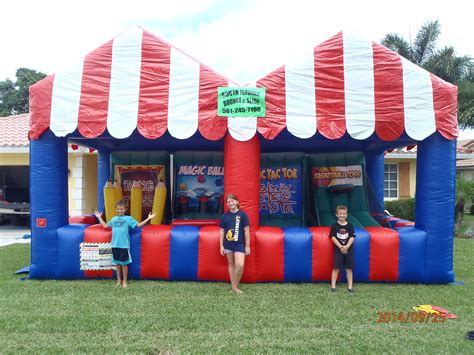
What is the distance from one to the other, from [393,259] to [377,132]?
1584 mm

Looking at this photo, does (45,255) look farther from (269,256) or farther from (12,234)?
(12,234)

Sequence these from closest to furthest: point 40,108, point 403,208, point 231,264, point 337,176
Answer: point 231,264, point 40,108, point 337,176, point 403,208

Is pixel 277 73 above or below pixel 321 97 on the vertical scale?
above

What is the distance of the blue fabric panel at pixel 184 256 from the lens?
15.8 ft

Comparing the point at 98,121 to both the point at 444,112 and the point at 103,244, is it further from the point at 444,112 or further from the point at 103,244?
the point at 444,112

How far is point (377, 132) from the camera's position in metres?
4.78

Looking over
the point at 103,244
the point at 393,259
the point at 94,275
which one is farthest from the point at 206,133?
the point at 393,259

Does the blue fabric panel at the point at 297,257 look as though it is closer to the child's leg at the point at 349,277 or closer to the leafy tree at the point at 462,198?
the child's leg at the point at 349,277

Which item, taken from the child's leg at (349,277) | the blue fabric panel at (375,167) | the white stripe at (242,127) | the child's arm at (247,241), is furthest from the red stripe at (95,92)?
the blue fabric panel at (375,167)

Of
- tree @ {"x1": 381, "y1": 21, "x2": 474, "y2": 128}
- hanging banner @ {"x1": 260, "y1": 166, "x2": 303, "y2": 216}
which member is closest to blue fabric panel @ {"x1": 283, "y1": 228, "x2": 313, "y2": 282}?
hanging banner @ {"x1": 260, "y1": 166, "x2": 303, "y2": 216}

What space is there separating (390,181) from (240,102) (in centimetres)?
935

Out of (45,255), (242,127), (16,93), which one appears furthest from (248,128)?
(16,93)

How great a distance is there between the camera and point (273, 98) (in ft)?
15.6

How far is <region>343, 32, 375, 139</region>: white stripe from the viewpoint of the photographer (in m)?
4.77
